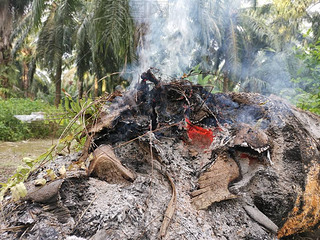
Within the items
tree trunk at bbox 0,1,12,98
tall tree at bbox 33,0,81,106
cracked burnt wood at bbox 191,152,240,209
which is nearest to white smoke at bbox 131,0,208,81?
cracked burnt wood at bbox 191,152,240,209

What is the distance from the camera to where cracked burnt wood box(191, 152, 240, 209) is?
149cm

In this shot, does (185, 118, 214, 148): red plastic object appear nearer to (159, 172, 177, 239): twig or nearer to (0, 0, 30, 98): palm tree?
(159, 172, 177, 239): twig

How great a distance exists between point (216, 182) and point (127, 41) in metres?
5.40

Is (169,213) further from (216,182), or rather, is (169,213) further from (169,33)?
(169,33)

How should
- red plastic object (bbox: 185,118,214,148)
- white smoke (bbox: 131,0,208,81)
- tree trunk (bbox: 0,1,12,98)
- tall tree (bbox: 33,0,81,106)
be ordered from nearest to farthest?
red plastic object (bbox: 185,118,214,148) → white smoke (bbox: 131,0,208,81) → tree trunk (bbox: 0,1,12,98) → tall tree (bbox: 33,0,81,106)

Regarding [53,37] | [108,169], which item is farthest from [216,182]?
[53,37]

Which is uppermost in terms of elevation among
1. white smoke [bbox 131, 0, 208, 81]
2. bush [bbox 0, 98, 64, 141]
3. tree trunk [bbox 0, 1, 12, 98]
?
white smoke [bbox 131, 0, 208, 81]

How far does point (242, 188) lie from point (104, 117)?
1.13 m

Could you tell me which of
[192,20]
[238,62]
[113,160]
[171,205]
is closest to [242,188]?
[171,205]

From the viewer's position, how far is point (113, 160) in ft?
4.86

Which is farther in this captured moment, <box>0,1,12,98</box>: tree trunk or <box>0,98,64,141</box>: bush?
<box>0,1,12,98</box>: tree trunk

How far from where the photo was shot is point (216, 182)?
157 centimetres

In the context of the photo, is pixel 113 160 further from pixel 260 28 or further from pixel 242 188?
pixel 260 28

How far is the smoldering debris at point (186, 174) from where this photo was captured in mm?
1229
